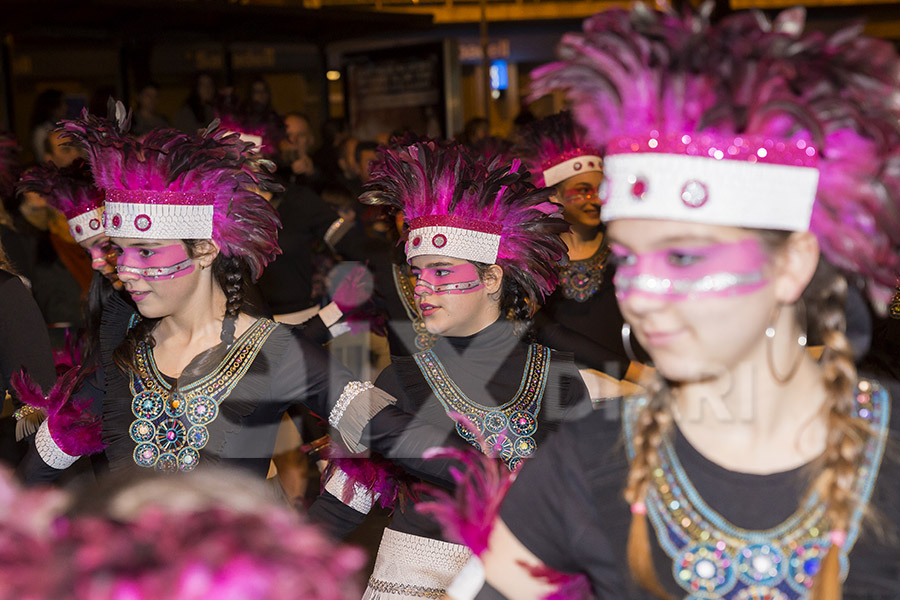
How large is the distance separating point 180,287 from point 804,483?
188 cm

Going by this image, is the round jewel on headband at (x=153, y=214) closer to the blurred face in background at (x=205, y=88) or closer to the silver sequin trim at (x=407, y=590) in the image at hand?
the silver sequin trim at (x=407, y=590)

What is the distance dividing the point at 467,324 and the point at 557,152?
6.64ft

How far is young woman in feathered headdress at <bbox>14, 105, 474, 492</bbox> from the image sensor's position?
287 centimetres

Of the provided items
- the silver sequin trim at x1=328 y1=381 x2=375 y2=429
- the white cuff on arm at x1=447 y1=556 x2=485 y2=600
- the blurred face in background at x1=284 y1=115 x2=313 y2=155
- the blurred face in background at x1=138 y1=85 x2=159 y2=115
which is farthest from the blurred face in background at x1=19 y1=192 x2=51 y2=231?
the white cuff on arm at x1=447 y1=556 x2=485 y2=600

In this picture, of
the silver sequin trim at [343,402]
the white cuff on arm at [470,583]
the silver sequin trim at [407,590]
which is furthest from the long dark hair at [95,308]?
the white cuff on arm at [470,583]

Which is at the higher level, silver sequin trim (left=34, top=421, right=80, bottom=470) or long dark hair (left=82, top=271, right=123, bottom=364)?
long dark hair (left=82, top=271, right=123, bottom=364)

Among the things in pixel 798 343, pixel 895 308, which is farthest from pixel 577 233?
pixel 798 343

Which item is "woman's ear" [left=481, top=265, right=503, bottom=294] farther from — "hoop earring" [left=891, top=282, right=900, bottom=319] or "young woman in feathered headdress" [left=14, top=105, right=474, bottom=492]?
"hoop earring" [left=891, top=282, right=900, bottom=319]

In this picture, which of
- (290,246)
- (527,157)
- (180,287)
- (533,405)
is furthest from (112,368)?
(290,246)

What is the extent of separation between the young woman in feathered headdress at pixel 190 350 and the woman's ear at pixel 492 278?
1.78 feet

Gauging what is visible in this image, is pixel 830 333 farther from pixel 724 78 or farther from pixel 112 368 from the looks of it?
pixel 112 368

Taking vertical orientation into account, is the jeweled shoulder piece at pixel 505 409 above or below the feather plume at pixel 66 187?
below

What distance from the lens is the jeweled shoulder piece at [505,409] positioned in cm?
290

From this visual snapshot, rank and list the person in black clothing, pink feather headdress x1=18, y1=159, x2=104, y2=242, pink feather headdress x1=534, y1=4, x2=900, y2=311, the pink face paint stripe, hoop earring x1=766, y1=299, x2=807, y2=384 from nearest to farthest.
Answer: pink feather headdress x1=534, y1=4, x2=900, y2=311
hoop earring x1=766, y1=299, x2=807, y2=384
the pink face paint stripe
the person in black clothing
pink feather headdress x1=18, y1=159, x2=104, y2=242
